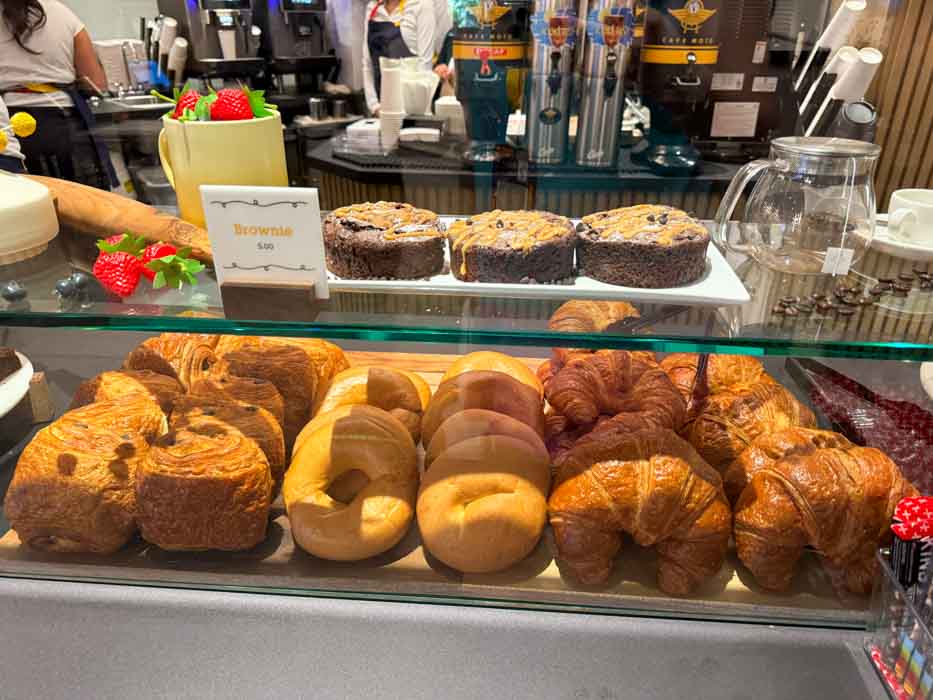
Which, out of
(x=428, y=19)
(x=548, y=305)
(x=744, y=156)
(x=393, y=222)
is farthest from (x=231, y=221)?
(x=428, y=19)

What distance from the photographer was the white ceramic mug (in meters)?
0.99

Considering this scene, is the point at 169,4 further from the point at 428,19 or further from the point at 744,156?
the point at 744,156

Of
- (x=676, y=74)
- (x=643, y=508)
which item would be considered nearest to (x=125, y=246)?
(x=643, y=508)

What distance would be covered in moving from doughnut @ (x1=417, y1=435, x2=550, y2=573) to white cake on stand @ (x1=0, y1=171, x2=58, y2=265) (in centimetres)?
71

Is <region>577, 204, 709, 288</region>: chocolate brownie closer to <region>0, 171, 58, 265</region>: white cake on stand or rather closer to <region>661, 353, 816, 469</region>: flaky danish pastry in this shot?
<region>661, 353, 816, 469</region>: flaky danish pastry

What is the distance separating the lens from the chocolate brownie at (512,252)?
888 millimetres

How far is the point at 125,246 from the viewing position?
91cm

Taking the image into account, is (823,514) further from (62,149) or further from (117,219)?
(62,149)

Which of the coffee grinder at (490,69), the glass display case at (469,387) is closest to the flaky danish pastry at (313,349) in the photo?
the glass display case at (469,387)

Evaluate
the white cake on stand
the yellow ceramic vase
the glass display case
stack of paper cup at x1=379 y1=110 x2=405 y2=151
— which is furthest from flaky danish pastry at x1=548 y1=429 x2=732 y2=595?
stack of paper cup at x1=379 y1=110 x2=405 y2=151

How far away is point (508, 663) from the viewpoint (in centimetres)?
98

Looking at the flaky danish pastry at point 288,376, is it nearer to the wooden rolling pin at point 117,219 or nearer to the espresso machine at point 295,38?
the wooden rolling pin at point 117,219

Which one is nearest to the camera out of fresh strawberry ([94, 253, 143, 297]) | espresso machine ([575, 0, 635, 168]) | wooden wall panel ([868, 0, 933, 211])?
fresh strawberry ([94, 253, 143, 297])

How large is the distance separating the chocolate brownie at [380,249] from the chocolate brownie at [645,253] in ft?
0.72
